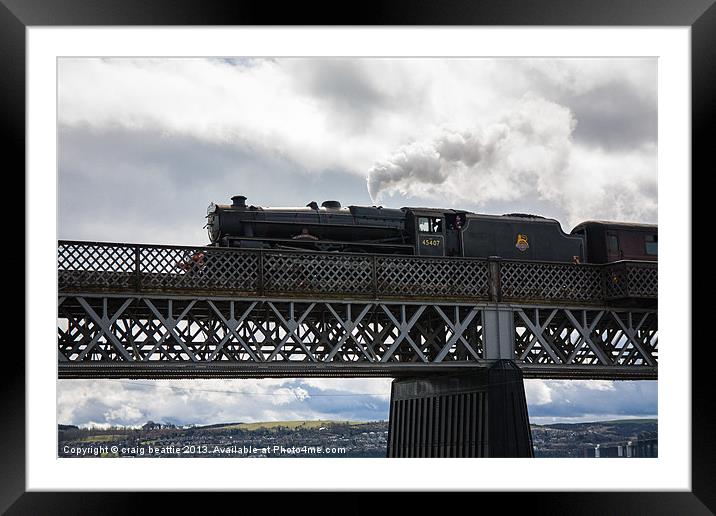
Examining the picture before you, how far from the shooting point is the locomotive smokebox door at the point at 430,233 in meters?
25.5

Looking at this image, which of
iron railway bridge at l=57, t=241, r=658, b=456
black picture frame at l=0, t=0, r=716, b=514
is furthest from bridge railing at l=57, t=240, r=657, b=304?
black picture frame at l=0, t=0, r=716, b=514

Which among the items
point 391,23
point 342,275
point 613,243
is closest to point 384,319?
point 342,275

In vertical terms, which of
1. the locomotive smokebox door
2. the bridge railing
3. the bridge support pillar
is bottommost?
the bridge support pillar

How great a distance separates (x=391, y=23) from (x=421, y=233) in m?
14.8

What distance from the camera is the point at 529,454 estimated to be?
22.6 meters

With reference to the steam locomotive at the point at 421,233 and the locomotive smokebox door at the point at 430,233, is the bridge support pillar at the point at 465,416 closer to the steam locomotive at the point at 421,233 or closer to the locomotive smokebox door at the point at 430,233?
the locomotive smokebox door at the point at 430,233

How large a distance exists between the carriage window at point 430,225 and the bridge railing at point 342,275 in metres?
3.24

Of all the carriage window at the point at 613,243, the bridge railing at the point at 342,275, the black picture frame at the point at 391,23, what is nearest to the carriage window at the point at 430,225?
the bridge railing at the point at 342,275

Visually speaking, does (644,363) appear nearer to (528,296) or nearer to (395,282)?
(528,296)

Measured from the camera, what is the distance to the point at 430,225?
84.3ft

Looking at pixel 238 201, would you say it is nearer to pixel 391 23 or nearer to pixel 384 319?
pixel 384 319

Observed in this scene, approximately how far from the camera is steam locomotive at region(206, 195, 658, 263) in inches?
952

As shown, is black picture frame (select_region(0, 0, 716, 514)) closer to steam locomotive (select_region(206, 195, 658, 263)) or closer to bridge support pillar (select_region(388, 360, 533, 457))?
bridge support pillar (select_region(388, 360, 533, 457))
